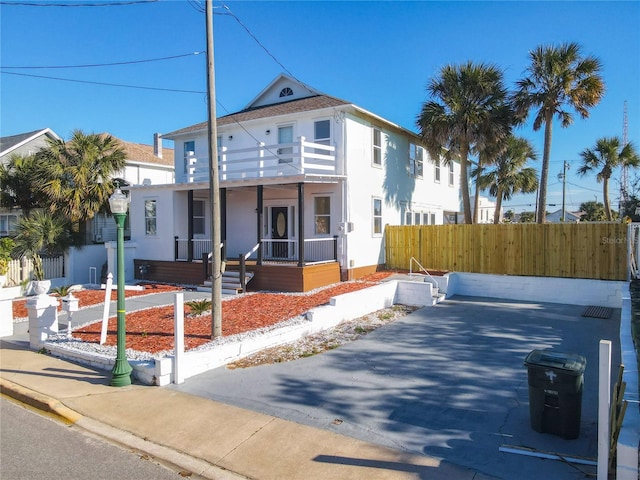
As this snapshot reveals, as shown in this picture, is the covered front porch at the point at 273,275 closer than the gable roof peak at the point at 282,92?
Yes

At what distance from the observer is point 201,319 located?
35.4 ft

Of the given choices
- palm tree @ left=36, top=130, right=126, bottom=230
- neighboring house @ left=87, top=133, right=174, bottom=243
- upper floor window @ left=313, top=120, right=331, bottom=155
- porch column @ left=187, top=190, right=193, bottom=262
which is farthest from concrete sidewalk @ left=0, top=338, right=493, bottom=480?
neighboring house @ left=87, top=133, right=174, bottom=243

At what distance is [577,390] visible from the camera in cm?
480

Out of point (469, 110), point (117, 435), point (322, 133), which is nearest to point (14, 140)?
point (322, 133)

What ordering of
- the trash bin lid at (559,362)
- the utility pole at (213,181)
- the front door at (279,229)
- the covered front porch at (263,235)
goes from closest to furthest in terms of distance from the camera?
the trash bin lid at (559,362)
the utility pole at (213,181)
the covered front porch at (263,235)
the front door at (279,229)

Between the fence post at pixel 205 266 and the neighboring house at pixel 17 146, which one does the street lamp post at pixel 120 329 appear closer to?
the fence post at pixel 205 266

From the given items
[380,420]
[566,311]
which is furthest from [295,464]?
[566,311]

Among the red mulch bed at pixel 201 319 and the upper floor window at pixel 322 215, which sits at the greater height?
the upper floor window at pixel 322 215

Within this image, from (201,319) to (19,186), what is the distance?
1429cm

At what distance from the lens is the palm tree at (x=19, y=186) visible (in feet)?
64.0

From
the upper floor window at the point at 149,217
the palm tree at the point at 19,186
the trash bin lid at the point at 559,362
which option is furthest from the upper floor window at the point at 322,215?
the trash bin lid at the point at 559,362

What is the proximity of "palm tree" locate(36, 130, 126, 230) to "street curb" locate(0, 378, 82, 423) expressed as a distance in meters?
11.9

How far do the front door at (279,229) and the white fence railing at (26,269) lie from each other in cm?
837

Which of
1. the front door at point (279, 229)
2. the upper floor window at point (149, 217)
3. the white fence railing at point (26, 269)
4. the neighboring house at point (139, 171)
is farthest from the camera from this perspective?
the neighboring house at point (139, 171)
